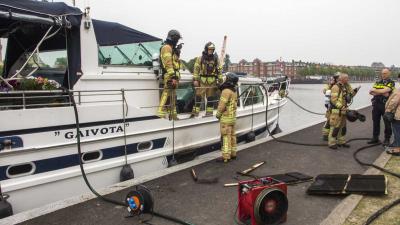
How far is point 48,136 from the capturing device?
5574 mm

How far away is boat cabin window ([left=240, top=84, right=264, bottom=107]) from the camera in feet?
32.3

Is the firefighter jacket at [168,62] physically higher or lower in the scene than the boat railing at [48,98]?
higher

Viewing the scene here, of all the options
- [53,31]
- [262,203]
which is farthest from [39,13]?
[262,203]

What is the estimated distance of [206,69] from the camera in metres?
8.16

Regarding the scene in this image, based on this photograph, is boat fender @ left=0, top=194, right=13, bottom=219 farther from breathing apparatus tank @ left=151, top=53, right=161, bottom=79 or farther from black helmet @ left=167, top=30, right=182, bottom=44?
black helmet @ left=167, top=30, right=182, bottom=44

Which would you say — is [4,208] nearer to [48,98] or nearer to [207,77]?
[48,98]

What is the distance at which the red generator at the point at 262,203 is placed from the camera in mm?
4070

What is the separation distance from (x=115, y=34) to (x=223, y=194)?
3909 mm

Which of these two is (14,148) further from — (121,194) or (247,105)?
(247,105)

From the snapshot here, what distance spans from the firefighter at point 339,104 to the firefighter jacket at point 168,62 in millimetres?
3582

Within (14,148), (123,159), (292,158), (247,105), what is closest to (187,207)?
(123,159)

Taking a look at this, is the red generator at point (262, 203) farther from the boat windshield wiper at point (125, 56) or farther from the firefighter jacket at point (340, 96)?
the boat windshield wiper at point (125, 56)

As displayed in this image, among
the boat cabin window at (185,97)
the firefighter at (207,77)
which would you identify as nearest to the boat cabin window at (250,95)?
the firefighter at (207,77)

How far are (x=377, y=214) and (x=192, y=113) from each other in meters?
4.56
